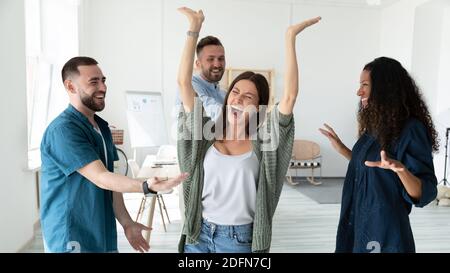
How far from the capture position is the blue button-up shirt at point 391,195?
1.22 metres

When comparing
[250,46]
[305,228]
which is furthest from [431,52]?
[305,228]

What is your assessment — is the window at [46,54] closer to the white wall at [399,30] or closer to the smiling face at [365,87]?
the smiling face at [365,87]

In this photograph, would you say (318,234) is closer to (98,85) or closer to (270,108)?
(270,108)

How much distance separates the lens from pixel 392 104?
1304 mm

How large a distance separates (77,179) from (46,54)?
4282 millimetres

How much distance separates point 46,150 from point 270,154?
2.71ft

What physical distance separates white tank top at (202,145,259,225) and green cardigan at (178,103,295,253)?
3 cm

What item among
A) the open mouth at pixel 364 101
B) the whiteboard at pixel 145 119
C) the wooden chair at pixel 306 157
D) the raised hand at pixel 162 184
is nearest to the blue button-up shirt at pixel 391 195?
the open mouth at pixel 364 101

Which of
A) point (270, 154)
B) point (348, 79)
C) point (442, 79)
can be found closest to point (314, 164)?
point (348, 79)

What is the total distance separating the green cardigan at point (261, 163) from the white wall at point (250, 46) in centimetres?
527

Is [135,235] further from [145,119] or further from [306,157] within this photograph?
[306,157]

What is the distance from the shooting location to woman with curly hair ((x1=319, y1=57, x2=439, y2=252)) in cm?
123

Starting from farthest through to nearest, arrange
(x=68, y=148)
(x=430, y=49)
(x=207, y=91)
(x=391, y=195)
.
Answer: (x=430, y=49)
(x=207, y=91)
(x=391, y=195)
(x=68, y=148)

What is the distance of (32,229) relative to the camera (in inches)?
126
